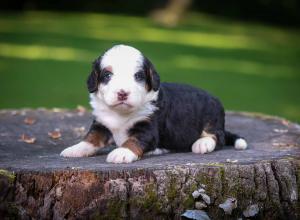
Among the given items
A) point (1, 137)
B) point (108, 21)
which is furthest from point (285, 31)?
point (1, 137)

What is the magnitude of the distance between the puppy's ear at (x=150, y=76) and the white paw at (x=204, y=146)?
0.66m

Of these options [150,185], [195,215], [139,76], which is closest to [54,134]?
[139,76]

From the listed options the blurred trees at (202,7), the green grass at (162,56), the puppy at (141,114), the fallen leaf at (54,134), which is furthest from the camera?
the blurred trees at (202,7)

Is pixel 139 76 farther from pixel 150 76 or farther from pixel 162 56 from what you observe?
pixel 162 56

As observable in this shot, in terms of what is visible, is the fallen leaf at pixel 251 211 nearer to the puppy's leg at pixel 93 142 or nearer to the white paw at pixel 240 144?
the white paw at pixel 240 144

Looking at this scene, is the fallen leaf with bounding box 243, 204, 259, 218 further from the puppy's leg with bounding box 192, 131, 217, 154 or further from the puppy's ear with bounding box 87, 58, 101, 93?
the puppy's ear with bounding box 87, 58, 101, 93

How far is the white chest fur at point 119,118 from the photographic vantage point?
6.46 m

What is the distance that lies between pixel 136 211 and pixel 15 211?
2.92 ft

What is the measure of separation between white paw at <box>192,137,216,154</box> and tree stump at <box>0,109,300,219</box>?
15cm

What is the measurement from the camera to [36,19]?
33.5m

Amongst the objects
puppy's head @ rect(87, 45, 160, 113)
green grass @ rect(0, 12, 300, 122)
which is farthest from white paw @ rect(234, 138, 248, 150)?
green grass @ rect(0, 12, 300, 122)

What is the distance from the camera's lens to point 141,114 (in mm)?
6469

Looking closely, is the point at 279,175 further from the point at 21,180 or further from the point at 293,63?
the point at 293,63

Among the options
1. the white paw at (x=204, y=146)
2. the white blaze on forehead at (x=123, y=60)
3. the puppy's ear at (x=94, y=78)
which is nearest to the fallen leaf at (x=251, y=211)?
the white paw at (x=204, y=146)
